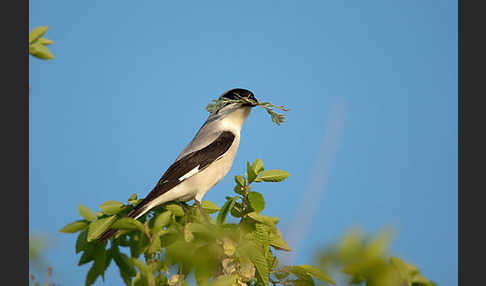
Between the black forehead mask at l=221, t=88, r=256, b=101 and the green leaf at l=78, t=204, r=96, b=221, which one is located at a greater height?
the black forehead mask at l=221, t=88, r=256, b=101

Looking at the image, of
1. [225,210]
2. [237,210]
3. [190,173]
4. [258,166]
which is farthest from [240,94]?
[225,210]

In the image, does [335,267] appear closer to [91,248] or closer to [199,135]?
[91,248]

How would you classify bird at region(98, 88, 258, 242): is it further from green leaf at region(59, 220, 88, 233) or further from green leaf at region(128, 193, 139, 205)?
green leaf at region(59, 220, 88, 233)

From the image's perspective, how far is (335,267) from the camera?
3.99 ft

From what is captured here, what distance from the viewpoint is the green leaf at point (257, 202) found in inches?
102

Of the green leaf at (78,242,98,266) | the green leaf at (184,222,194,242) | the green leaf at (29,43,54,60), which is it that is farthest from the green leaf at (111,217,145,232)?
the green leaf at (29,43,54,60)

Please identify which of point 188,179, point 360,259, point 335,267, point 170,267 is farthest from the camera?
point 188,179

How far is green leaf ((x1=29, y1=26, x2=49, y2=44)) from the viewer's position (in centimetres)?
194

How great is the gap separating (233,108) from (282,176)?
1983 mm

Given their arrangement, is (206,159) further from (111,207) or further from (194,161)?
(111,207)

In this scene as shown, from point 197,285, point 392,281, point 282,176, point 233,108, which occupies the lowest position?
point 197,285

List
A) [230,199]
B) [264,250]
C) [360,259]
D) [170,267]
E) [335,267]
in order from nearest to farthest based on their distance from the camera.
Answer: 1. [360,259]
2. [335,267]
3. [170,267]
4. [264,250]
5. [230,199]

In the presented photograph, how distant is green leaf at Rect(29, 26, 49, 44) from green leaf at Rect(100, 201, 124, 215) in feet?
3.74

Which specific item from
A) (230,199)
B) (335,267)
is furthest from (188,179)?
(335,267)
